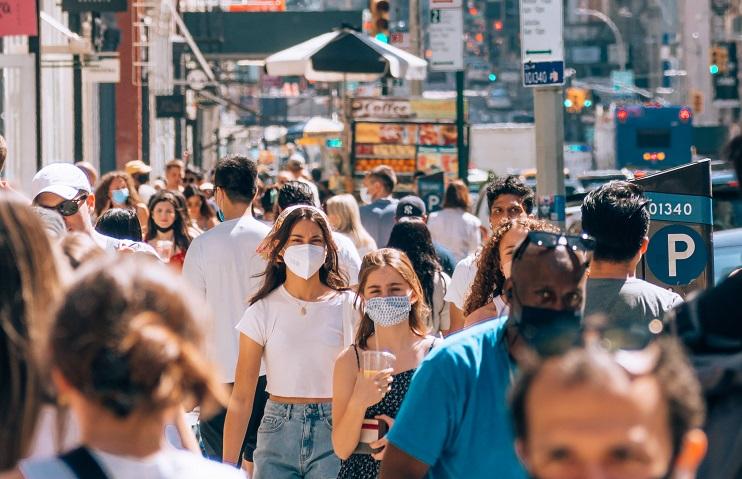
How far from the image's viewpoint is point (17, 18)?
41.1 feet

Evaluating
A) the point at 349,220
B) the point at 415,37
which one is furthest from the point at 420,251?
the point at 415,37

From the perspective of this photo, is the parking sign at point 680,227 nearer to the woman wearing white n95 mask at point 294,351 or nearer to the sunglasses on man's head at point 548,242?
the woman wearing white n95 mask at point 294,351

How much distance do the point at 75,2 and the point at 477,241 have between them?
943 cm

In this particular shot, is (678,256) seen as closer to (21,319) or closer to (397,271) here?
(397,271)

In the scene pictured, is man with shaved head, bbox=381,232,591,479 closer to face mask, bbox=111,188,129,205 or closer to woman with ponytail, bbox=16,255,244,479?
woman with ponytail, bbox=16,255,244,479

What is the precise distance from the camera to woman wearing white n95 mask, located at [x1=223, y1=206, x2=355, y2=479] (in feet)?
20.4

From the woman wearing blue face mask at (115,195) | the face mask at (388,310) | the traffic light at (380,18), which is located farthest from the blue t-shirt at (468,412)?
the traffic light at (380,18)

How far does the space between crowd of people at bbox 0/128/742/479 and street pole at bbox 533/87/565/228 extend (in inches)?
102

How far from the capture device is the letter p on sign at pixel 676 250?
7621 millimetres

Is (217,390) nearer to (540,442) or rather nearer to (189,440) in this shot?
(540,442)

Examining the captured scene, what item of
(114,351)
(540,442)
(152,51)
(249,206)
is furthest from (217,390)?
(152,51)

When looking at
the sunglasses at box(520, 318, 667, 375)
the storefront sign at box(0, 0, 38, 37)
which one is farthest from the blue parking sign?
the storefront sign at box(0, 0, 38, 37)

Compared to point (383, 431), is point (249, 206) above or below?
above

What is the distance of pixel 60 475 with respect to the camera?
269 centimetres
